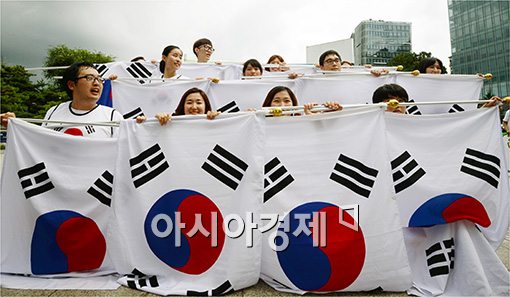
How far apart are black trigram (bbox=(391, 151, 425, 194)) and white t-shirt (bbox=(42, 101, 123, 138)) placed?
3.10m

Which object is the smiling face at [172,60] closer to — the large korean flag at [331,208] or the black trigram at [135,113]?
the black trigram at [135,113]

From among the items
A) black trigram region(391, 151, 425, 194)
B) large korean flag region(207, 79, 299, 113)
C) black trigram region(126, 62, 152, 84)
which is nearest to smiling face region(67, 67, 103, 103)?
large korean flag region(207, 79, 299, 113)

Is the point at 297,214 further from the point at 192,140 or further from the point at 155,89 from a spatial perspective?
the point at 155,89

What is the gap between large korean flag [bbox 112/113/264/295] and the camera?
276 cm

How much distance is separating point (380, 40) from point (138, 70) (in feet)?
195

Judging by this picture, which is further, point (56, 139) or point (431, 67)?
point (431, 67)

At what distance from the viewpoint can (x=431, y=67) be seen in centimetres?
541

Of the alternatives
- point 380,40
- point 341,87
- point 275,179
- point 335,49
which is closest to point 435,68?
point 341,87

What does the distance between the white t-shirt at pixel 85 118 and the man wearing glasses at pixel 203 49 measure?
10.2 ft

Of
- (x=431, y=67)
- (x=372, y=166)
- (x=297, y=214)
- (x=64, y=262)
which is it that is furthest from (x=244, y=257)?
(x=431, y=67)

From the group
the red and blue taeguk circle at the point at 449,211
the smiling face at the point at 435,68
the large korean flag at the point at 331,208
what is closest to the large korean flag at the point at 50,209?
the large korean flag at the point at 331,208

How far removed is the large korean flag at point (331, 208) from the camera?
8.75ft

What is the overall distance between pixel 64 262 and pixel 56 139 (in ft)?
4.15

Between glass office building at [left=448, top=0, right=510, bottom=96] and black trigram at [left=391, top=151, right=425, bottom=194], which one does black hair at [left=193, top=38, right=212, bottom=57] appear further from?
glass office building at [left=448, top=0, right=510, bottom=96]
